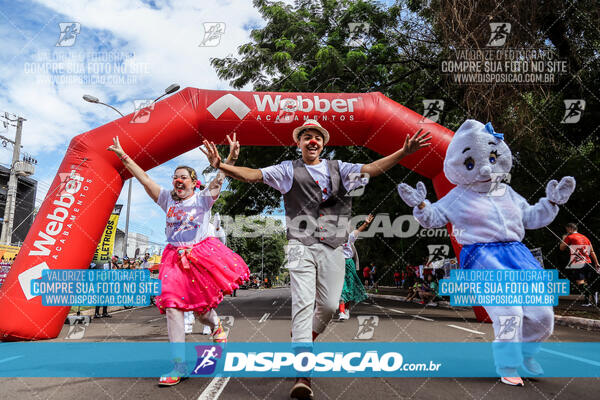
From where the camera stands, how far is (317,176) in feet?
12.2

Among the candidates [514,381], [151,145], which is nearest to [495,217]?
[514,381]

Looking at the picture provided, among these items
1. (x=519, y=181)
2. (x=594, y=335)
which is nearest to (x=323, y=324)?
(x=594, y=335)

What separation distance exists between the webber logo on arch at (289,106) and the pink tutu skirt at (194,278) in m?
3.99

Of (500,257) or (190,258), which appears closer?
(500,257)

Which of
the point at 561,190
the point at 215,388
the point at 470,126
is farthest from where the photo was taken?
the point at 470,126

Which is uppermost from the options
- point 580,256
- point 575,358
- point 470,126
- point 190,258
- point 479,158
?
point 470,126

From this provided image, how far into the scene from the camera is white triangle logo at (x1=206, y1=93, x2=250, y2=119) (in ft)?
25.2

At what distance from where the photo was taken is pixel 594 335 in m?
6.67

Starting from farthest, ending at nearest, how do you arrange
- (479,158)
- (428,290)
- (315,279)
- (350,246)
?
(428,290), (350,246), (479,158), (315,279)

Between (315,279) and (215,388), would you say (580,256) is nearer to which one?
(315,279)

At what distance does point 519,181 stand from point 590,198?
2746 millimetres

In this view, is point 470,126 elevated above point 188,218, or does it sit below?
above

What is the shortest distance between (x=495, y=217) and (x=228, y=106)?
5191mm

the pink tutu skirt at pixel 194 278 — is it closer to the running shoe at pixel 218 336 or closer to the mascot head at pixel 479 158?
the running shoe at pixel 218 336
